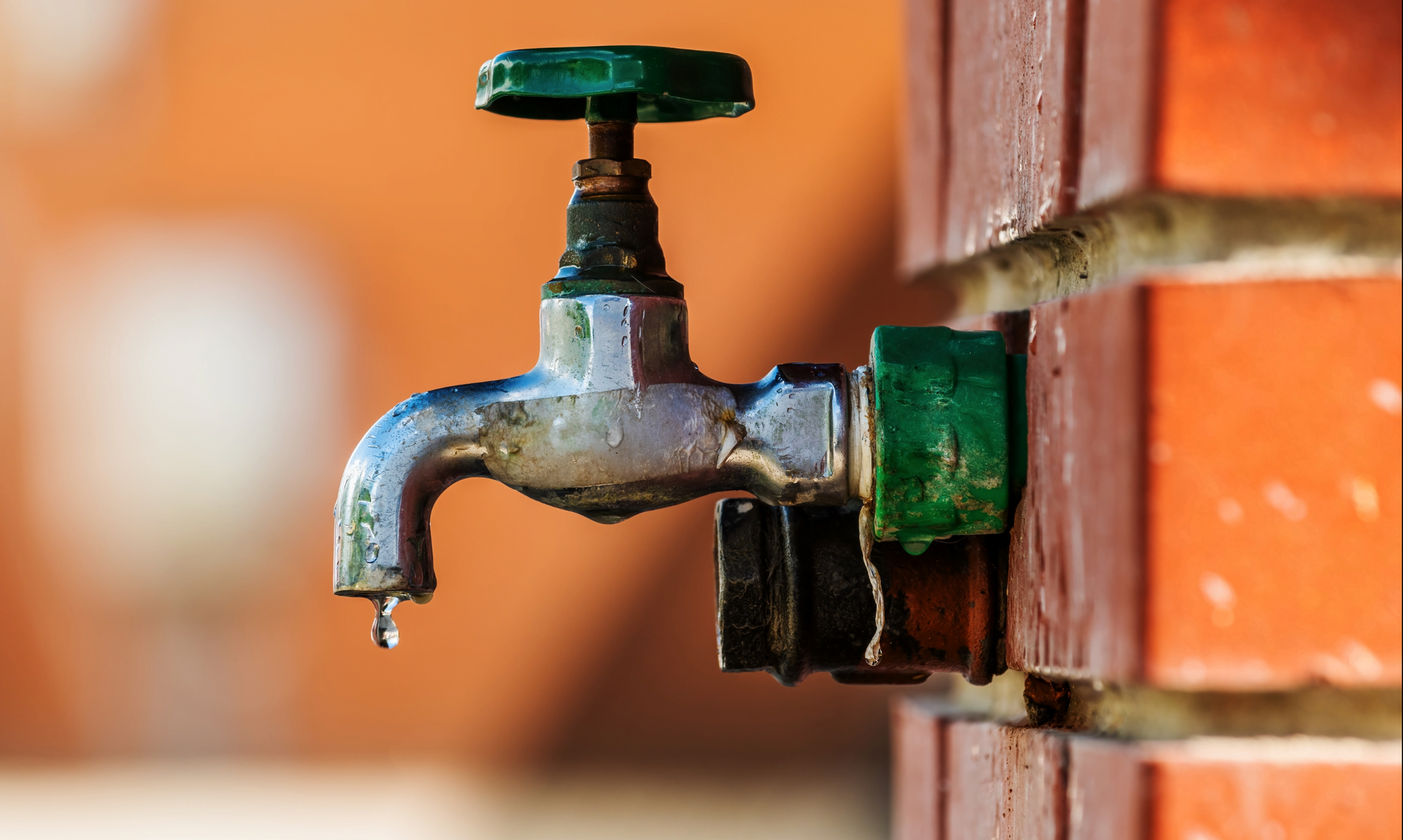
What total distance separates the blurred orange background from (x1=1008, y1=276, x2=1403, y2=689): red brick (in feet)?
6.47

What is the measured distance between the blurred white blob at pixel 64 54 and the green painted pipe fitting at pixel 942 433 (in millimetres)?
2383

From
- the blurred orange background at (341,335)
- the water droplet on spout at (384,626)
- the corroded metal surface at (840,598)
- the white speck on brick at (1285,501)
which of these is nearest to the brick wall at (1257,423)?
the white speck on brick at (1285,501)

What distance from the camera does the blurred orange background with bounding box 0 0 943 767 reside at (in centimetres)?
241

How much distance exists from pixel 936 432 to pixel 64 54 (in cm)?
250

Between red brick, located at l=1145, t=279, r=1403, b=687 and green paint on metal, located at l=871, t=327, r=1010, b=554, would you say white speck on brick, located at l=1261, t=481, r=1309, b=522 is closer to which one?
red brick, located at l=1145, t=279, r=1403, b=687

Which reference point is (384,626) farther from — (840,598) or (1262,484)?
(1262,484)

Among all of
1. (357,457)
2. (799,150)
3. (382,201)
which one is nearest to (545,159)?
(382,201)

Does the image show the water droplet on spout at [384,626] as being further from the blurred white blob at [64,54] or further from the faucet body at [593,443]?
the blurred white blob at [64,54]

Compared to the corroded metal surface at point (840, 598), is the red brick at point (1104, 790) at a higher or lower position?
lower

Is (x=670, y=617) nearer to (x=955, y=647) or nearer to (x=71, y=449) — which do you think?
(x=71, y=449)

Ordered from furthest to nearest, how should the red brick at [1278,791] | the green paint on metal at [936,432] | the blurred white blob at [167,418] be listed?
the blurred white blob at [167,418], the green paint on metal at [936,432], the red brick at [1278,791]

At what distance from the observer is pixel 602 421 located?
19.1 inches

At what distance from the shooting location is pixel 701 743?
8.07ft

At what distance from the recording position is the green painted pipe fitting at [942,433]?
17.6 inches
